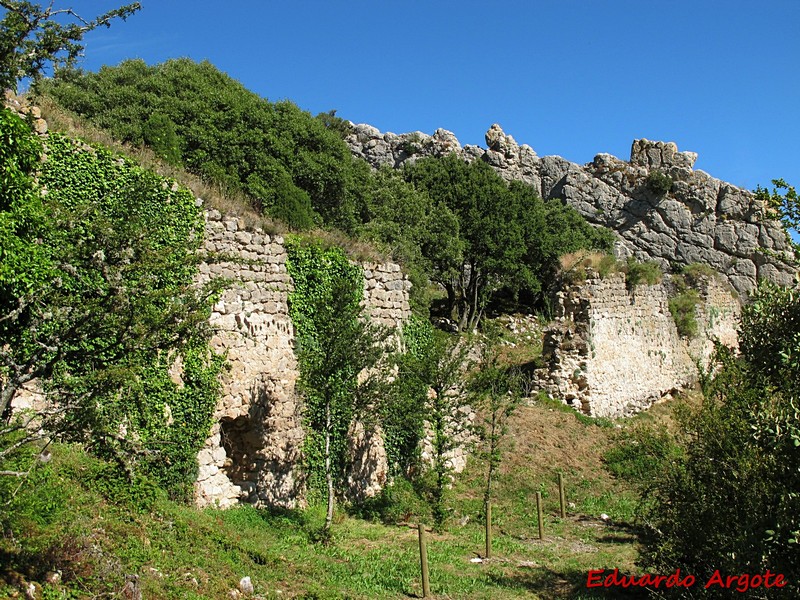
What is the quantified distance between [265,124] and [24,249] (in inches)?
894

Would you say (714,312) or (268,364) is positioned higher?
(714,312)

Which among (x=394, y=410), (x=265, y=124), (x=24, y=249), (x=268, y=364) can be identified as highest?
(x=265, y=124)

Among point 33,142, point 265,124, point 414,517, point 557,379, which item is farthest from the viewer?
point 265,124

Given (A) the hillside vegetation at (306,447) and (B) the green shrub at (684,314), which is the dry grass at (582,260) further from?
(A) the hillside vegetation at (306,447)

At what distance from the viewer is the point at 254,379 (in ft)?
38.4

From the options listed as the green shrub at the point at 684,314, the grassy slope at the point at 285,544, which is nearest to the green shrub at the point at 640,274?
the green shrub at the point at 684,314

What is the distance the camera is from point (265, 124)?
92.6 ft

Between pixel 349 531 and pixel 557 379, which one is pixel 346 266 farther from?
pixel 557 379

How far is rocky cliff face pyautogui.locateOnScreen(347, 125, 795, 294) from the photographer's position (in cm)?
4925

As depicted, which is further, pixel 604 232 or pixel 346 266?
pixel 604 232

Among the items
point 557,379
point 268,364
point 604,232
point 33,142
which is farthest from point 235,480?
point 604,232

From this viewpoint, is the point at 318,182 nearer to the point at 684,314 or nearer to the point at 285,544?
the point at 684,314

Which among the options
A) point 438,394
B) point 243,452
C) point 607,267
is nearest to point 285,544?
point 243,452

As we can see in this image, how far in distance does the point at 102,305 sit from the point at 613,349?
17.2 m
